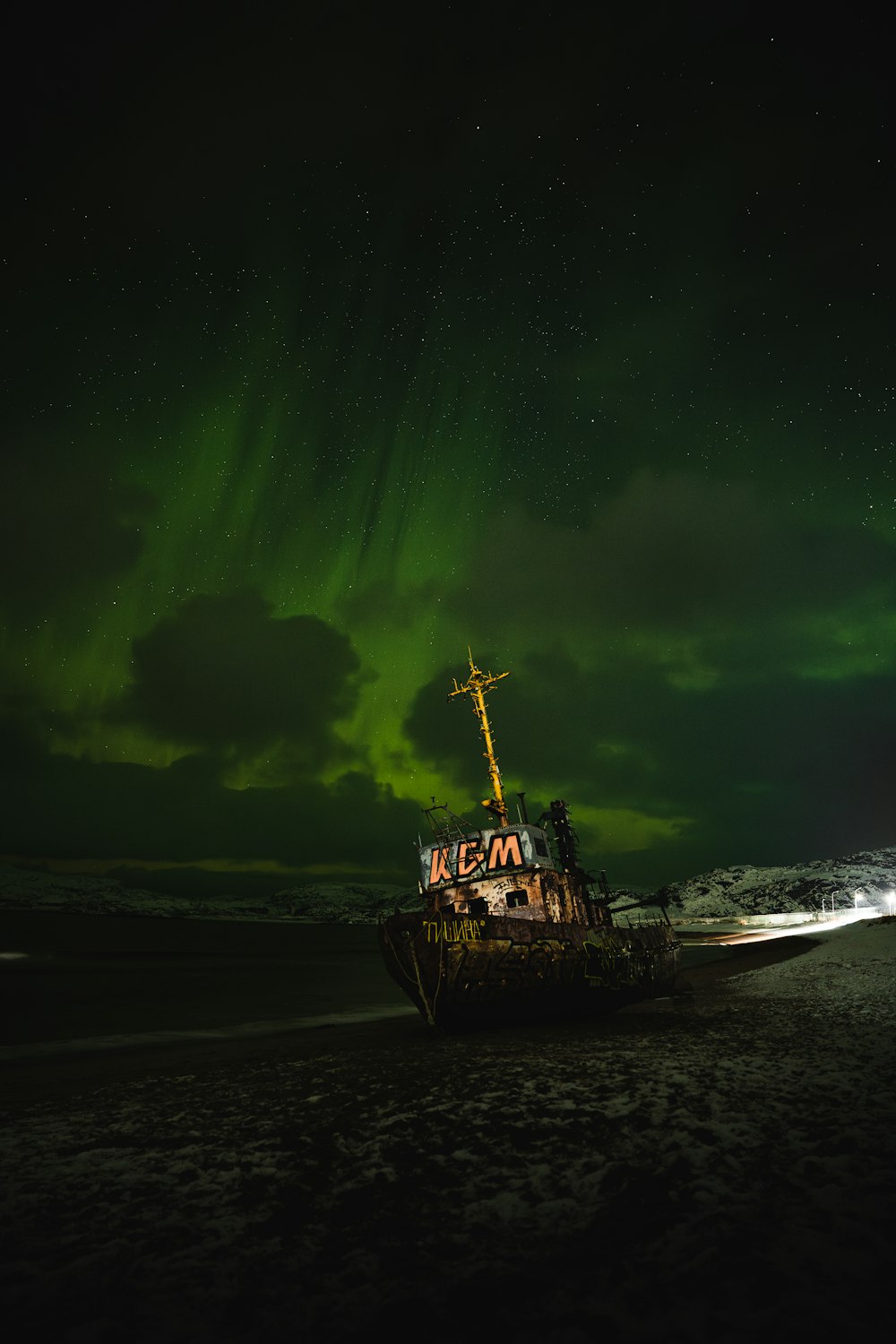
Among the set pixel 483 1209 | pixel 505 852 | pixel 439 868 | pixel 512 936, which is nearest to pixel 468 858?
pixel 439 868

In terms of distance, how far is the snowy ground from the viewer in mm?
2857

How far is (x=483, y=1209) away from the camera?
4.00 metres

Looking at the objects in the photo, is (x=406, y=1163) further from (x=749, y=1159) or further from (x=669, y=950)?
(x=669, y=950)

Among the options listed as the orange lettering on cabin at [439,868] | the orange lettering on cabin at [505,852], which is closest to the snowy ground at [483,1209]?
the orange lettering on cabin at [505,852]

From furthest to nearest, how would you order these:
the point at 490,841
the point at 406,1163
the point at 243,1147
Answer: the point at 490,841 → the point at 243,1147 → the point at 406,1163

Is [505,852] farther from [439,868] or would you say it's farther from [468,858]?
[439,868]

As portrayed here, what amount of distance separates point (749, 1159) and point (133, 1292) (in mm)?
4003

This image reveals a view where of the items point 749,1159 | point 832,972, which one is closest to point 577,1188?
point 749,1159

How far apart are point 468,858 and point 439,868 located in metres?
1.37

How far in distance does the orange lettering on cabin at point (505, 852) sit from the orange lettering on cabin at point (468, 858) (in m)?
0.46

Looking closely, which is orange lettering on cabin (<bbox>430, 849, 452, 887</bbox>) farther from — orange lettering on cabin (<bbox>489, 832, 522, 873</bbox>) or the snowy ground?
the snowy ground

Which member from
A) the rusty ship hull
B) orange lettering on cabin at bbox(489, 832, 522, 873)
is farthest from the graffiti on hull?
orange lettering on cabin at bbox(489, 832, 522, 873)

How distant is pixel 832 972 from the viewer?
20.1 meters

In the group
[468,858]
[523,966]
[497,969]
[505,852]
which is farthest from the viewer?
[468,858]
